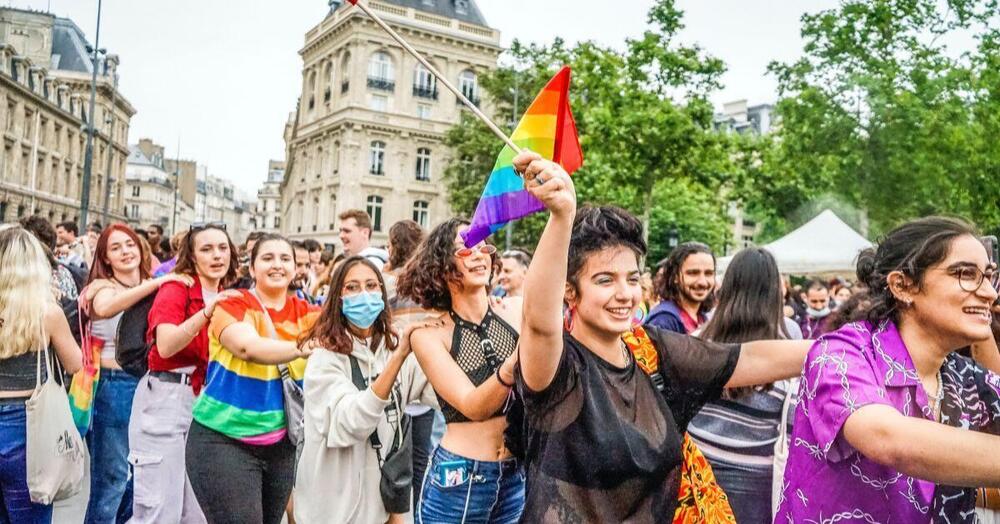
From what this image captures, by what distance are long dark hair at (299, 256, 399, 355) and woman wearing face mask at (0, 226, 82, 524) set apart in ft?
4.51

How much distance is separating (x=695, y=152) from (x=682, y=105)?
1.33 m

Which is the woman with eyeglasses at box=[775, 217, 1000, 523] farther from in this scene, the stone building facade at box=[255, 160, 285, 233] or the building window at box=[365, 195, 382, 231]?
the stone building facade at box=[255, 160, 285, 233]

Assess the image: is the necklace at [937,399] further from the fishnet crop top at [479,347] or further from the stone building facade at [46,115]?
the stone building facade at [46,115]

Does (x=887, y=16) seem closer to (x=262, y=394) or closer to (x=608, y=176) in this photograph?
(x=608, y=176)

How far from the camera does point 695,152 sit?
933 inches

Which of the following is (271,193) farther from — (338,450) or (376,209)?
(338,450)

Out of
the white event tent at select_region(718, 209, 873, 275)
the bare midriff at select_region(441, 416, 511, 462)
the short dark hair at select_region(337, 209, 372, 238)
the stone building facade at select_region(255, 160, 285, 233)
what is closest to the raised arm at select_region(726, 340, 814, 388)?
the bare midriff at select_region(441, 416, 511, 462)

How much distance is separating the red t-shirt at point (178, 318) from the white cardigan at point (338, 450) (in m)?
1.28

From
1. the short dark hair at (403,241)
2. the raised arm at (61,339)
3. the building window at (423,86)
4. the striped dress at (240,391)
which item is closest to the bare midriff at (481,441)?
the striped dress at (240,391)

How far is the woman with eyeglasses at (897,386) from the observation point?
2.13 m

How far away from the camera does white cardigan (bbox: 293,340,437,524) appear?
381 cm

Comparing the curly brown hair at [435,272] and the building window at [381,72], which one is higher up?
the building window at [381,72]

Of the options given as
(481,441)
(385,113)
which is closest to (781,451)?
(481,441)

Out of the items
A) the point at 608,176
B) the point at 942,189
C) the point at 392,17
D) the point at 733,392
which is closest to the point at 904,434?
the point at 733,392
